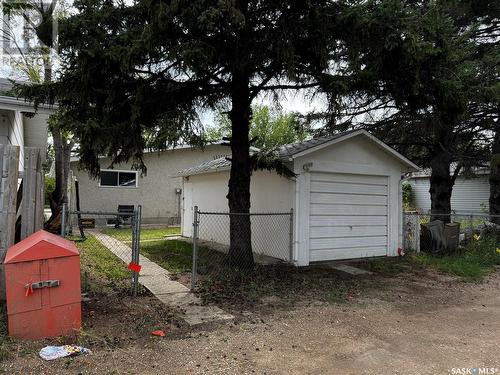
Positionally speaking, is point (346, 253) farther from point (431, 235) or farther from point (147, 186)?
point (147, 186)

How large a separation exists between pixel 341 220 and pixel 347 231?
38 cm

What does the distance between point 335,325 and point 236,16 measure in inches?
177

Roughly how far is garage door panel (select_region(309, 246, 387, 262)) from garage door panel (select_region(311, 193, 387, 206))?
1240 mm

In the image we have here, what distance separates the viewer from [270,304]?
6.21 m

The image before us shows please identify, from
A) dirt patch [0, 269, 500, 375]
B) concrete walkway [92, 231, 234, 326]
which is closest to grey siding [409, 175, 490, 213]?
dirt patch [0, 269, 500, 375]

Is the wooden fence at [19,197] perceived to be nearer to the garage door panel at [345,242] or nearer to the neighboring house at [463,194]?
the garage door panel at [345,242]

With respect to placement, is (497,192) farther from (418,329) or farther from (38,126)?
(38,126)

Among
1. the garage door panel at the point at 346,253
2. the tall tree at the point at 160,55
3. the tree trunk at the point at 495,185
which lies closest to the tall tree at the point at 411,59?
the tall tree at the point at 160,55

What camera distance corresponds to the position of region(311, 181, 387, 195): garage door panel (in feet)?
32.1

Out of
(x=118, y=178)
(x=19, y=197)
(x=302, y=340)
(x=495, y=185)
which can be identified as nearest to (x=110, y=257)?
(x=19, y=197)

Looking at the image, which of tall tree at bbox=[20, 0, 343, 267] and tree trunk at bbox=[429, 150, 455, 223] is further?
tree trunk at bbox=[429, 150, 455, 223]

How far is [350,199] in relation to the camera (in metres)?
10.4

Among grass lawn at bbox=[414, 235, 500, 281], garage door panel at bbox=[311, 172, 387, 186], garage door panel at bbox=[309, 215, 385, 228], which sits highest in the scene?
garage door panel at bbox=[311, 172, 387, 186]
